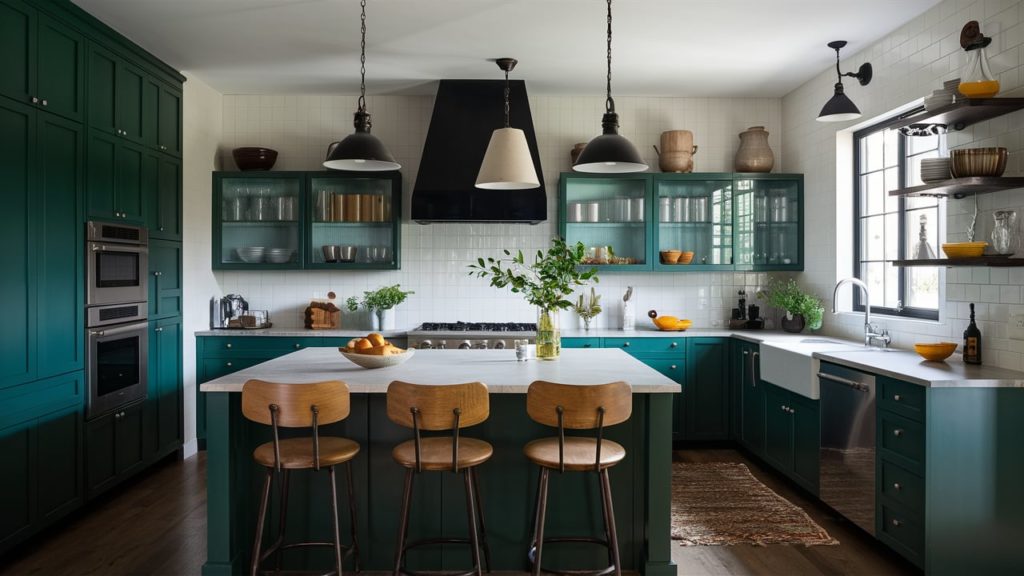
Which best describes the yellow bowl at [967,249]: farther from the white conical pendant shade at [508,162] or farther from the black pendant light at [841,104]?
the white conical pendant shade at [508,162]

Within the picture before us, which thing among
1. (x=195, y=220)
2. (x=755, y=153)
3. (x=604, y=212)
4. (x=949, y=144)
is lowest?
(x=195, y=220)

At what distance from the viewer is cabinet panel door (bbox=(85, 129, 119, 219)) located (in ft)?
13.0

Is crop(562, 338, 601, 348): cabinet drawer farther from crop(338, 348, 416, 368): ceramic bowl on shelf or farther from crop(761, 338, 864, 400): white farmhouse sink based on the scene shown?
crop(338, 348, 416, 368): ceramic bowl on shelf

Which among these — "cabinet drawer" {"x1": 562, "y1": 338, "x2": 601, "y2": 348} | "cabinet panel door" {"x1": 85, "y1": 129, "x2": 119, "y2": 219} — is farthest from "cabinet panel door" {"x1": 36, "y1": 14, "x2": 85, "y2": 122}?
"cabinet drawer" {"x1": 562, "y1": 338, "x2": 601, "y2": 348}

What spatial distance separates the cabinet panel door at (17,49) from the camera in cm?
328

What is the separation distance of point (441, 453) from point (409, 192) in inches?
140

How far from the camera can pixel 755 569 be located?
3199mm

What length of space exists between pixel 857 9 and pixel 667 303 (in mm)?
2756

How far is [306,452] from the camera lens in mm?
2746

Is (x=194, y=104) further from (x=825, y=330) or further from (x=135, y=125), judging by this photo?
(x=825, y=330)

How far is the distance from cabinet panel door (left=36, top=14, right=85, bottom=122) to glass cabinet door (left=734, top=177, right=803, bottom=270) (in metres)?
4.72

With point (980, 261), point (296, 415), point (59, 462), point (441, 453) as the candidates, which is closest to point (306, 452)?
point (296, 415)

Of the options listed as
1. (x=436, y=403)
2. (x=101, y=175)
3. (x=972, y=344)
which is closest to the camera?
(x=436, y=403)

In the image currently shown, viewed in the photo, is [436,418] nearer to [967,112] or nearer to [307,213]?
[967,112]
